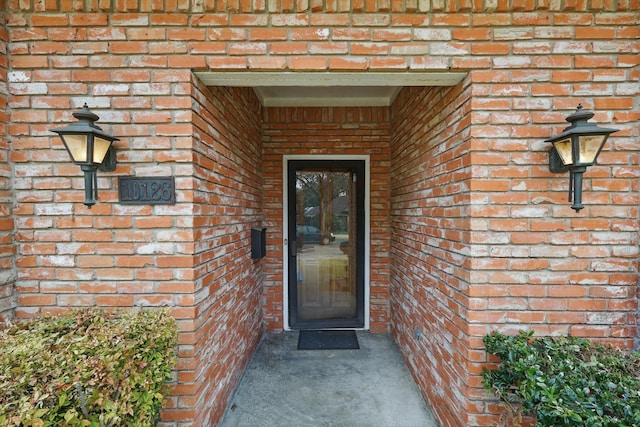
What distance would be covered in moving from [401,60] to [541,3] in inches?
34.1

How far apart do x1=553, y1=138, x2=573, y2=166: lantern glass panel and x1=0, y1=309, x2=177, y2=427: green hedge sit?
2330mm

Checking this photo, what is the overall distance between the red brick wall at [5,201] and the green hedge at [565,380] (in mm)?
2814

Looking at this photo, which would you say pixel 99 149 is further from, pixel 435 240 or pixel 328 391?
pixel 328 391

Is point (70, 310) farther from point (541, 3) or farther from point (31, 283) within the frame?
point (541, 3)

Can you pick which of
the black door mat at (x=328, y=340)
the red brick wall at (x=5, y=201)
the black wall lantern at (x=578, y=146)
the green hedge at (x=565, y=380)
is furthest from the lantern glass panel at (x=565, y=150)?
the red brick wall at (x=5, y=201)

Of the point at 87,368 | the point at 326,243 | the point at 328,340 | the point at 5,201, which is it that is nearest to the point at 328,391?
the point at 328,340

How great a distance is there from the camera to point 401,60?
169cm

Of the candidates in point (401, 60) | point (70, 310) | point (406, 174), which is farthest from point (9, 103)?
point (406, 174)

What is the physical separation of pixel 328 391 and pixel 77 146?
7.93ft

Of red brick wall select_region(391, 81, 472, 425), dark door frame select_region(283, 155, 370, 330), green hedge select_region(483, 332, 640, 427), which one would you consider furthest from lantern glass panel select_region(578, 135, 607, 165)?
dark door frame select_region(283, 155, 370, 330)

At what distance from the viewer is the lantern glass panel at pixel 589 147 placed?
1428 millimetres

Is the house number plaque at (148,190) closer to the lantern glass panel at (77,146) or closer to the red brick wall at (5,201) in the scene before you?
the lantern glass panel at (77,146)

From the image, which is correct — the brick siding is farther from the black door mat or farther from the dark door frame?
the dark door frame

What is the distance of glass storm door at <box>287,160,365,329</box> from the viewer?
135 inches
